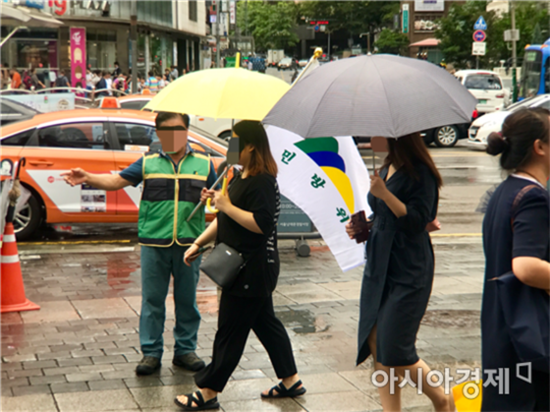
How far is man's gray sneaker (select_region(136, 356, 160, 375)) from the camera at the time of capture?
510 centimetres

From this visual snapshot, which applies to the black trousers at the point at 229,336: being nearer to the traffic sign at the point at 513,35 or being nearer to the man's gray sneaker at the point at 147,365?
the man's gray sneaker at the point at 147,365

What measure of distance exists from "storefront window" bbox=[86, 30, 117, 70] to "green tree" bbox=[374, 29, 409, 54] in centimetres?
3216

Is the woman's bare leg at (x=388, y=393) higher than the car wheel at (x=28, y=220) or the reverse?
higher

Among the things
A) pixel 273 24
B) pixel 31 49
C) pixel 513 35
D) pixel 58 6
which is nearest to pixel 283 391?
pixel 513 35

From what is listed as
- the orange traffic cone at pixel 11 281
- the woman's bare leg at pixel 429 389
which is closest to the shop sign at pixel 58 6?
the orange traffic cone at pixel 11 281

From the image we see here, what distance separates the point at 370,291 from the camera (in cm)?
402

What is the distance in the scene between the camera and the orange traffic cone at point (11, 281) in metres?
6.79

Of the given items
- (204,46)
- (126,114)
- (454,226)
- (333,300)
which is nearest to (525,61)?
(454,226)

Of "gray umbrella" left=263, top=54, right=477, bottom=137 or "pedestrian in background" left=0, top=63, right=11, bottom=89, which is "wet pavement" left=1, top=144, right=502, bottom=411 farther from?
"pedestrian in background" left=0, top=63, right=11, bottom=89

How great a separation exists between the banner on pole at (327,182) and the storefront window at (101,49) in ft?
125

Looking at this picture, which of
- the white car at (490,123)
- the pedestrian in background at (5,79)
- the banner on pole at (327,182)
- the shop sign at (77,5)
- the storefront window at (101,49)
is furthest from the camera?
the storefront window at (101,49)

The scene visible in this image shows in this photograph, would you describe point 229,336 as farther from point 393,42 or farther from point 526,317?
point 393,42

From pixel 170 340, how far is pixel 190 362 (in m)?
0.79

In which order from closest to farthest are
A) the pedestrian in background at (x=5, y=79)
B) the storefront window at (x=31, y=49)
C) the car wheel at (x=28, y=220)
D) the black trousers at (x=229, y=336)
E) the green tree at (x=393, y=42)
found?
1. the black trousers at (x=229, y=336)
2. the car wheel at (x=28, y=220)
3. the pedestrian in background at (x=5, y=79)
4. the storefront window at (x=31, y=49)
5. the green tree at (x=393, y=42)
